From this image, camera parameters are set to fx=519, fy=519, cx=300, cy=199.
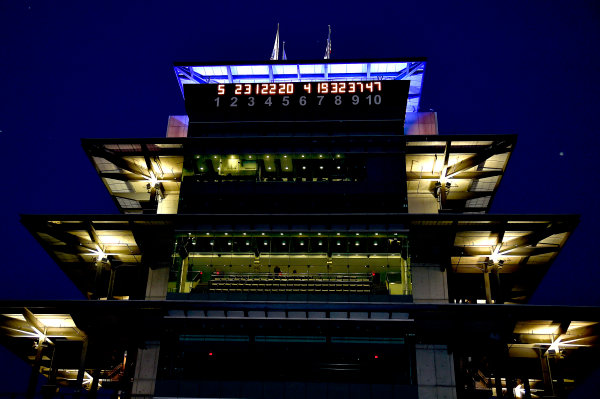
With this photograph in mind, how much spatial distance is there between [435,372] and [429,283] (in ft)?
20.2

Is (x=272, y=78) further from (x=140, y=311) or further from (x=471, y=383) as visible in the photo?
(x=471, y=383)

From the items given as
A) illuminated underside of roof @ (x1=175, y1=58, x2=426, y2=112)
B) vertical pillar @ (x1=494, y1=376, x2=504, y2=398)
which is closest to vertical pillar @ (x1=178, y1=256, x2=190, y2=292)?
illuminated underside of roof @ (x1=175, y1=58, x2=426, y2=112)

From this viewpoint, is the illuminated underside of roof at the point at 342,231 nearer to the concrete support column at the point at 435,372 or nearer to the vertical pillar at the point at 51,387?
the concrete support column at the point at 435,372

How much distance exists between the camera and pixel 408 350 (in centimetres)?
3316

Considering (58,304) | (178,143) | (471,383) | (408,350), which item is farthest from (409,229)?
(58,304)

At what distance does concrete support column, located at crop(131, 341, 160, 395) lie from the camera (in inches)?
1377

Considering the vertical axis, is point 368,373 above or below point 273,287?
below

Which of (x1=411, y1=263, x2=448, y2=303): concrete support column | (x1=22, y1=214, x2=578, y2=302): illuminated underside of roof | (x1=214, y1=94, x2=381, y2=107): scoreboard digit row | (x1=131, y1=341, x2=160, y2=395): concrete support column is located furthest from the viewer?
(x1=214, y1=94, x2=381, y2=107): scoreboard digit row

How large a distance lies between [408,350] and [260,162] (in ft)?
58.0

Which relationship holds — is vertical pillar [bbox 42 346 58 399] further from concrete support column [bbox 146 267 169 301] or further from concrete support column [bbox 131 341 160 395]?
concrete support column [bbox 146 267 169 301]

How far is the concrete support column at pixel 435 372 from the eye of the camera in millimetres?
33562

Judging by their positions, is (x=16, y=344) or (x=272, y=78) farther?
(x=272, y=78)

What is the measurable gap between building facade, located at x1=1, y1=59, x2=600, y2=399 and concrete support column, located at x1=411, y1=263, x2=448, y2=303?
4.0 inches

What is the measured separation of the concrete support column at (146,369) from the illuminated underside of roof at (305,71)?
22.1m
